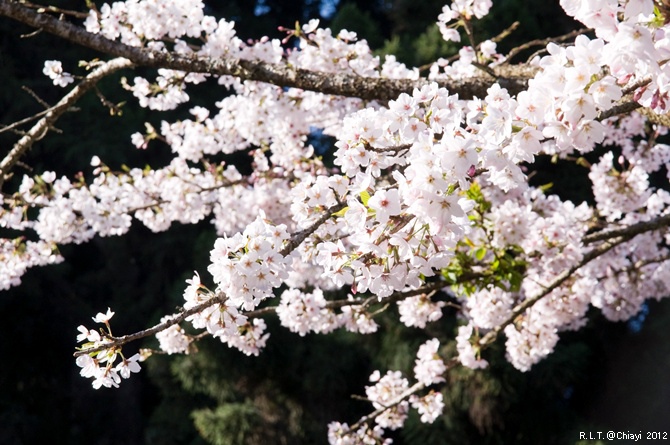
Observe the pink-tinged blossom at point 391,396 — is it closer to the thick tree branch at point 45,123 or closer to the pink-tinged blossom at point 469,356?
the pink-tinged blossom at point 469,356

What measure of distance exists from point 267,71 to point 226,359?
534 centimetres

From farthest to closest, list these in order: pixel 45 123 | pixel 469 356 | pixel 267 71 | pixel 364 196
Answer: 1. pixel 469 356
2. pixel 45 123
3. pixel 267 71
4. pixel 364 196

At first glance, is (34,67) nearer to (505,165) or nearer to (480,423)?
(480,423)

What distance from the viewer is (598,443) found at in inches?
256

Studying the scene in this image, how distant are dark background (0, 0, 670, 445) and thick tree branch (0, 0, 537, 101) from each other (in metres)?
4.57

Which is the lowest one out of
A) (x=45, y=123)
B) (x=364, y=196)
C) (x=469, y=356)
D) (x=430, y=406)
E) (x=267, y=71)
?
(x=364, y=196)

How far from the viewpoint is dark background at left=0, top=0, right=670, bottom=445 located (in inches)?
284

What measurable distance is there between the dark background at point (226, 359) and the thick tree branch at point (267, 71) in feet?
15.0

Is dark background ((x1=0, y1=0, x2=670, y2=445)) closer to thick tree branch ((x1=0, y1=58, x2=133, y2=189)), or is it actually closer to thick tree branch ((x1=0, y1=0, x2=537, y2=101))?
thick tree branch ((x1=0, y1=0, x2=537, y2=101))

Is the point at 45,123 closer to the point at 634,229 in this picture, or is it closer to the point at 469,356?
the point at 469,356

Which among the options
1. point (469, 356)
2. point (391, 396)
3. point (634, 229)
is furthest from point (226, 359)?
point (634, 229)

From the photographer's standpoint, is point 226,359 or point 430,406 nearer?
point 430,406

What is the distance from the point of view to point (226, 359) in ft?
24.9

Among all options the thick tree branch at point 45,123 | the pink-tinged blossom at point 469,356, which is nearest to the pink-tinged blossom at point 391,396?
the pink-tinged blossom at point 469,356
